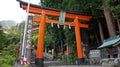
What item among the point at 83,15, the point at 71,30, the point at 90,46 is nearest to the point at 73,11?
the point at 83,15

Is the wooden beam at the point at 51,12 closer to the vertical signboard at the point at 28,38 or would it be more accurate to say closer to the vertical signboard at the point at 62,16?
the vertical signboard at the point at 62,16

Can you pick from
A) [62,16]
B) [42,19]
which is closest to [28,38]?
[42,19]

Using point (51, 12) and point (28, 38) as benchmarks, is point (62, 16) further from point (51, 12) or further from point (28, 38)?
point (28, 38)

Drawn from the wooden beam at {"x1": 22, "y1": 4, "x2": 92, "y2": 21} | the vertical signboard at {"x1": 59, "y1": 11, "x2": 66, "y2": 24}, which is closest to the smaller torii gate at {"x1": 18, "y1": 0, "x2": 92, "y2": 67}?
the wooden beam at {"x1": 22, "y1": 4, "x2": 92, "y2": 21}

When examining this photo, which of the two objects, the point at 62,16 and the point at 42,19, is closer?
the point at 42,19

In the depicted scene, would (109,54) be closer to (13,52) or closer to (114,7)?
(114,7)

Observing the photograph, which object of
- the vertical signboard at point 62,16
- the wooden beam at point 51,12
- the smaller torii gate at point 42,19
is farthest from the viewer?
the vertical signboard at point 62,16

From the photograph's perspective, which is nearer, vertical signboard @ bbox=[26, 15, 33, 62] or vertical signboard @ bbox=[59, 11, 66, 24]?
vertical signboard @ bbox=[26, 15, 33, 62]

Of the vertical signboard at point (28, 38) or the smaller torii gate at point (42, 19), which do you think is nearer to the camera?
the vertical signboard at point (28, 38)

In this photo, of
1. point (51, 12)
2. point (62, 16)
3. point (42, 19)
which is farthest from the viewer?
point (62, 16)

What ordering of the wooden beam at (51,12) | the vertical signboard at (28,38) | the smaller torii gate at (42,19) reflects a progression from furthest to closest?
the wooden beam at (51,12)
the smaller torii gate at (42,19)
the vertical signboard at (28,38)

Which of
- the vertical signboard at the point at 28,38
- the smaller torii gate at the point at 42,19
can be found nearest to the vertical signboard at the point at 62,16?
the smaller torii gate at the point at 42,19

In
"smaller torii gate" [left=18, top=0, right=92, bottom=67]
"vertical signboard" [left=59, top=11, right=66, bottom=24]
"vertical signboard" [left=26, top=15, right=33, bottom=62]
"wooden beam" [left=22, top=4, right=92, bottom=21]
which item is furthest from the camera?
"vertical signboard" [left=59, top=11, right=66, bottom=24]

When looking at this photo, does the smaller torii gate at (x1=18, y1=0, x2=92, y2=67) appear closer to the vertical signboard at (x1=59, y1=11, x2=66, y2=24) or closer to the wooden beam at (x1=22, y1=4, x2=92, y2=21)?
the wooden beam at (x1=22, y1=4, x2=92, y2=21)
